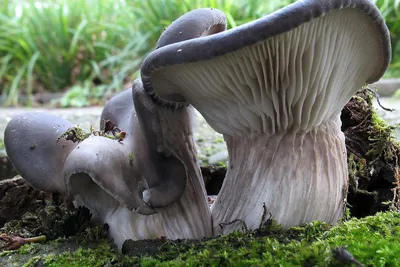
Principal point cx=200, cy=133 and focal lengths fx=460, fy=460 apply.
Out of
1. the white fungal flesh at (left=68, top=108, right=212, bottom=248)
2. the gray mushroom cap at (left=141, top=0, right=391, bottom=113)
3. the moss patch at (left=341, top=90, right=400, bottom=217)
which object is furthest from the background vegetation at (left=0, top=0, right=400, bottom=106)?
the gray mushroom cap at (left=141, top=0, right=391, bottom=113)

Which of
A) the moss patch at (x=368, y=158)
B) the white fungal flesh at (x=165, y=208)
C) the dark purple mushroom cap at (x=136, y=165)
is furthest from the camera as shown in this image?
the moss patch at (x=368, y=158)

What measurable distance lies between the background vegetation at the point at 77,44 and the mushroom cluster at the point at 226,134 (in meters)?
5.99

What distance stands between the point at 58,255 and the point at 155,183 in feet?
1.64

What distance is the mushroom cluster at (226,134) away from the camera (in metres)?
1.74

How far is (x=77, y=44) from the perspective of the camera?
356 inches

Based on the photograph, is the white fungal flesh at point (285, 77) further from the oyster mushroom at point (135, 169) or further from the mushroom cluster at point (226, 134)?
the oyster mushroom at point (135, 169)

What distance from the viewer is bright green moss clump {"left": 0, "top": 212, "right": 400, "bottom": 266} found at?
1501 millimetres

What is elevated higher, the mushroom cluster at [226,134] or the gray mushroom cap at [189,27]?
the gray mushroom cap at [189,27]

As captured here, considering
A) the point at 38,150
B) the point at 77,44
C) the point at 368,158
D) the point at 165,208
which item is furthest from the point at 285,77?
the point at 77,44

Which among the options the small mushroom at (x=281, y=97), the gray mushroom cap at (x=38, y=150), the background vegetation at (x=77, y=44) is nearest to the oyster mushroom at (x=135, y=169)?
the gray mushroom cap at (x=38, y=150)

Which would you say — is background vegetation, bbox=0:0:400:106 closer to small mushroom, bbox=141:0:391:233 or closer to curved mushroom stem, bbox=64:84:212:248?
curved mushroom stem, bbox=64:84:212:248

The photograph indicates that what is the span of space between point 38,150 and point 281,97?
1144mm

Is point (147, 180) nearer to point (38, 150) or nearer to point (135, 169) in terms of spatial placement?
point (135, 169)

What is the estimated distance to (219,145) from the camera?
11.8 feet
